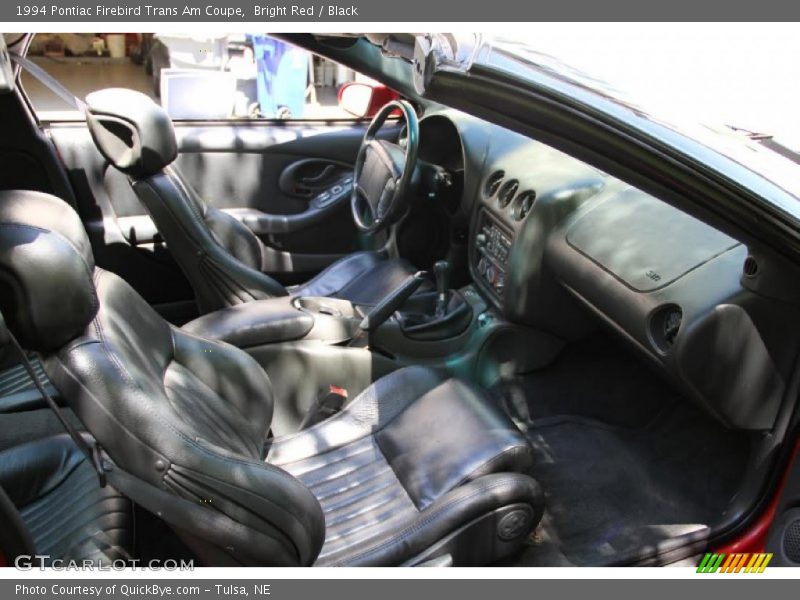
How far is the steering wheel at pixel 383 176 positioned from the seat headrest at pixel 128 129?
32.9 inches

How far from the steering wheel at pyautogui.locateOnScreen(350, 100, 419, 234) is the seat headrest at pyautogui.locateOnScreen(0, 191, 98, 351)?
63.9 inches

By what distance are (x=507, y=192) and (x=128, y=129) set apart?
50.8 inches

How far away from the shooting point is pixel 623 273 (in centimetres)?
206

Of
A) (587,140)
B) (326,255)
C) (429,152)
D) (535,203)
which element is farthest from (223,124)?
(587,140)

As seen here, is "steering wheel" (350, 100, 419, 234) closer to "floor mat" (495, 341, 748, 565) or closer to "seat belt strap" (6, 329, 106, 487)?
"floor mat" (495, 341, 748, 565)

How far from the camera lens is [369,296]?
302 cm

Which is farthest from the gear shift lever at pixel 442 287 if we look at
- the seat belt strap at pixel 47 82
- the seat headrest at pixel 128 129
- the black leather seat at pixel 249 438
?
the seat belt strap at pixel 47 82

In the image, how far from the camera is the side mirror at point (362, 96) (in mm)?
3535

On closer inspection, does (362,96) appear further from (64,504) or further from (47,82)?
(64,504)

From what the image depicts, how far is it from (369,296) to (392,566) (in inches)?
58.6

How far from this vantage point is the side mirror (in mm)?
3535

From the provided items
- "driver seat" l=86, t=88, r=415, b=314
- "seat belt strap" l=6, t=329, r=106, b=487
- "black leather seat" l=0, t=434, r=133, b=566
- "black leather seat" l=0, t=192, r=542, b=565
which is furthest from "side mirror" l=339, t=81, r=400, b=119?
"seat belt strap" l=6, t=329, r=106, b=487

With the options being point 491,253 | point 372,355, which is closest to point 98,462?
point 372,355

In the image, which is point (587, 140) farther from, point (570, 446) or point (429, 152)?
point (429, 152)
